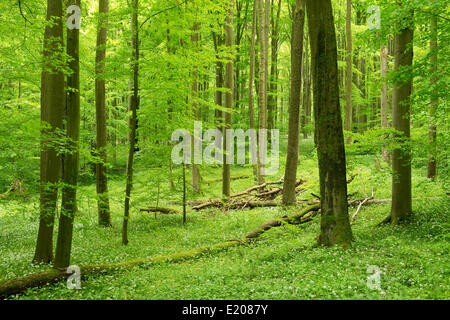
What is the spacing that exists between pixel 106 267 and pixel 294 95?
30.2ft

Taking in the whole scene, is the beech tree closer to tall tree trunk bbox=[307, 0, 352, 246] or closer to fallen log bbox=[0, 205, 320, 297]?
tall tree trunk bbox=[307, 0, 352, 246]

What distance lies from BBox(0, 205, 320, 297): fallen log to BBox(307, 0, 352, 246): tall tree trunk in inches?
111

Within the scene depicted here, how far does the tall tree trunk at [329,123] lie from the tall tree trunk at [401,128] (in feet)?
8.07

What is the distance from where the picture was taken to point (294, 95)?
37.9 ft

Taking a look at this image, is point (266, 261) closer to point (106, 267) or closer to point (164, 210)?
point (106, 267)

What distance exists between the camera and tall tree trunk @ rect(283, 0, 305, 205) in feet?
36.8

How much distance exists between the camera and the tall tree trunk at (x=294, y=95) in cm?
1121

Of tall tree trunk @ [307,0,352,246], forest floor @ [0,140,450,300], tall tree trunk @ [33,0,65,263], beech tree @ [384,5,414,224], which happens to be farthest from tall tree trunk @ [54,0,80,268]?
beech tree @ [384,5,414,224]

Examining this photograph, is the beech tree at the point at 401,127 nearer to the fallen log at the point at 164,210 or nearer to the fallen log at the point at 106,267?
the fallen log at the point at 106,267

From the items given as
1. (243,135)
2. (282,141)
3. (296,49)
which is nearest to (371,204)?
(296,49)

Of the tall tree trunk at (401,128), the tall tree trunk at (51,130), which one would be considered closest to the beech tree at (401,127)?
the tall tree trunk at (401,128)

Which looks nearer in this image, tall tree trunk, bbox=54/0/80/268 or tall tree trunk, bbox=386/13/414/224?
tall tree trunk, bbox=54/0/80/268

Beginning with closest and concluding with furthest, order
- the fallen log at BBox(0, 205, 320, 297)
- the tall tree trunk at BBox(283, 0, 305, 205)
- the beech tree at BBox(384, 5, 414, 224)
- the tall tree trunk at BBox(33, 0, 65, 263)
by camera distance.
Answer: the fallen log at BBox(0, 205, 320, 297), the tall tree trunk at BBox(33, 0, 65, 263), the beech tree at BBox(384, 5, 414, 224), the tall tree trunk at BBox(283, 0, 305, 205)

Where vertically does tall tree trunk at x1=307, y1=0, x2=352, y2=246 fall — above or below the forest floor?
above
